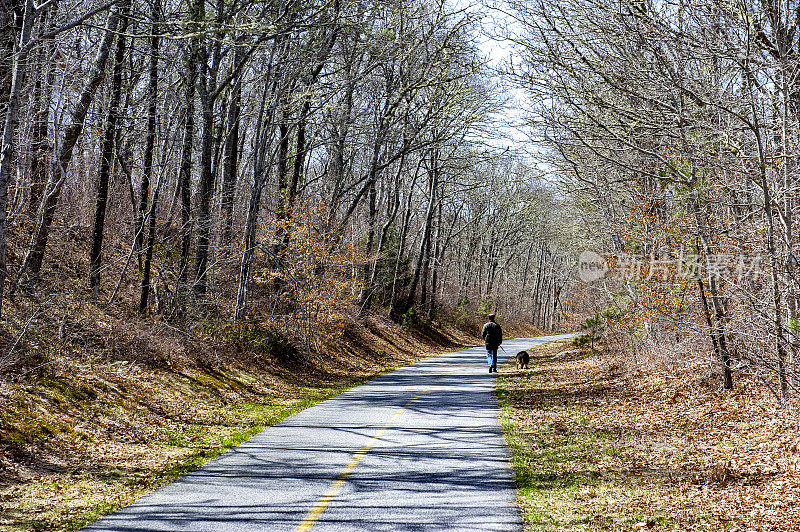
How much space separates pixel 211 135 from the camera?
65.6ft

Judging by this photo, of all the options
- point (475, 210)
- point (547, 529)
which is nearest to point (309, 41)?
point (547, 529)

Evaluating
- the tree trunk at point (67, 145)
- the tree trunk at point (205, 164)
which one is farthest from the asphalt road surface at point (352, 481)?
the tree trunk at point (205, 164)

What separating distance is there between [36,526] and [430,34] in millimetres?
20906

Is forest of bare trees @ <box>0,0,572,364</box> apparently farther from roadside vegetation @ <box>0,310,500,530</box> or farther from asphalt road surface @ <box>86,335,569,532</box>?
asphalt road surface @ <box>86,335,569,532</box>

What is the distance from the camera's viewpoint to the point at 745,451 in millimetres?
9008

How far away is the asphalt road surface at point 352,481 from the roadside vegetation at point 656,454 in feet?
1.72

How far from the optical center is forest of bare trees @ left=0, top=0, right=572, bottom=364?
46.4ft


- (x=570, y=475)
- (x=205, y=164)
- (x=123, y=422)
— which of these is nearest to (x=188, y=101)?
(x=205, y=164)

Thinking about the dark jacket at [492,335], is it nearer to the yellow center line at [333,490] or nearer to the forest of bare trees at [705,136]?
the forest of bare trees at [705,136]

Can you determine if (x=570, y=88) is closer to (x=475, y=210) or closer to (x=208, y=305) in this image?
(x=208, y=305)

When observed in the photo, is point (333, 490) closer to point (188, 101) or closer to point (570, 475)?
point (570, 475)

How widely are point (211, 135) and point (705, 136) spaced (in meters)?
14.3

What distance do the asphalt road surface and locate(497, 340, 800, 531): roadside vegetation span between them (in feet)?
1.72

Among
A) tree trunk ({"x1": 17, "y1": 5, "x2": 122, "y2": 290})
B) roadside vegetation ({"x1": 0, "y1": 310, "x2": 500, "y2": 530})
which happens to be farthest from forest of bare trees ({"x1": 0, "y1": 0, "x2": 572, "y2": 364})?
roadside vegetation ({"x1": 0, "y1": 310, "x2": 500, "y2": 530})
